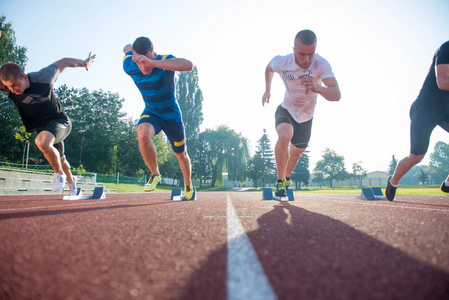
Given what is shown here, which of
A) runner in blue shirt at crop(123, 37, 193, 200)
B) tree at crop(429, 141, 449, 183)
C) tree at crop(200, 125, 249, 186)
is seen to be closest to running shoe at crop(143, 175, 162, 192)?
runner in blue shirt at crop(123, 37, 193, 200)

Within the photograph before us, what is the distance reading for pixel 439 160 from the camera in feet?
401

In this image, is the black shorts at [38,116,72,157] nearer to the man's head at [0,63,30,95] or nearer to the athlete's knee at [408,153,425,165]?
the man's head at [0,63,30,95]

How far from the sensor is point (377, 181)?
92625 millimetres

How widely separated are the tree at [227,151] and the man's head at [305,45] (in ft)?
117

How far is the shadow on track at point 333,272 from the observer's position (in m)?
0.71

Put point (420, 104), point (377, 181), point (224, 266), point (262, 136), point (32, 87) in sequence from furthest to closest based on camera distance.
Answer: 1. point (377, 181)
2. point (262, 136)
3. point (32, 87)
4. point (420, 104)
5. point (224, 266)

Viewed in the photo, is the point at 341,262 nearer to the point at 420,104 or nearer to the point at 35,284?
the point at 35,284

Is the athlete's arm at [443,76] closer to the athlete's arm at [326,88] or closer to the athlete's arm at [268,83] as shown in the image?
the athlete's arm at [326,88]

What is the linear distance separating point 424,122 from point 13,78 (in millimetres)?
6211

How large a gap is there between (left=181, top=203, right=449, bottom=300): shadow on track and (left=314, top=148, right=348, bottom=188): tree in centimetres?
9678

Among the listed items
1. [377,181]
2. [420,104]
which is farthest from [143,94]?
[377,181]

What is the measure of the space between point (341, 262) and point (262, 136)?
60736mm

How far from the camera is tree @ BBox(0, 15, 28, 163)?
84.8ft

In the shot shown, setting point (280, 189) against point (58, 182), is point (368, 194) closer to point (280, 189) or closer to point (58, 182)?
point (280, 189)
